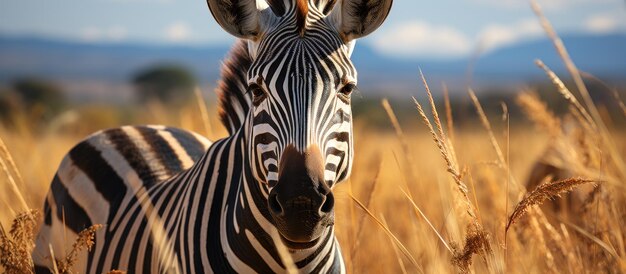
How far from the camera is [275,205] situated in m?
2.68

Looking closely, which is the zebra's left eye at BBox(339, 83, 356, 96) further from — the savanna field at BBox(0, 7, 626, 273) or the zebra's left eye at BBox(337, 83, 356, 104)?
the savanna field at BBox(0, 7, 626, 273)

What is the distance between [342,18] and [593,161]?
80.3 inches

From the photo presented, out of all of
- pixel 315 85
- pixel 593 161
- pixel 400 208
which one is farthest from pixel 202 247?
pixel 400 208

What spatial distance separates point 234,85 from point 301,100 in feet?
4.42

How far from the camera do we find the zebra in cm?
275

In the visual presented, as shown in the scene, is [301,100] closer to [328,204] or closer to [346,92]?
[346,92]

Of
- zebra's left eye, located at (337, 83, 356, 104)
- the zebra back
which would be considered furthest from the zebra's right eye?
the zebra back

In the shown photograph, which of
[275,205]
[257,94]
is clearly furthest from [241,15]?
[275,205]

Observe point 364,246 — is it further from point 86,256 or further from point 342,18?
point 342,18

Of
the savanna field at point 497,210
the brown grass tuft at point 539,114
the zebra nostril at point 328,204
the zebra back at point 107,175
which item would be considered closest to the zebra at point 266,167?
the zebra nostril at point 328,204

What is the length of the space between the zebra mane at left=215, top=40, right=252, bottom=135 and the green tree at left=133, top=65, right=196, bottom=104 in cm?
5772

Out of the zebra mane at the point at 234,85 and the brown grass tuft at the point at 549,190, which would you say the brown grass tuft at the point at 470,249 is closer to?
the brown grass tuft at the point at 549,190

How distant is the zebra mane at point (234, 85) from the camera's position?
4074 millimetres

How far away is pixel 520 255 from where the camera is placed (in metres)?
3.93
